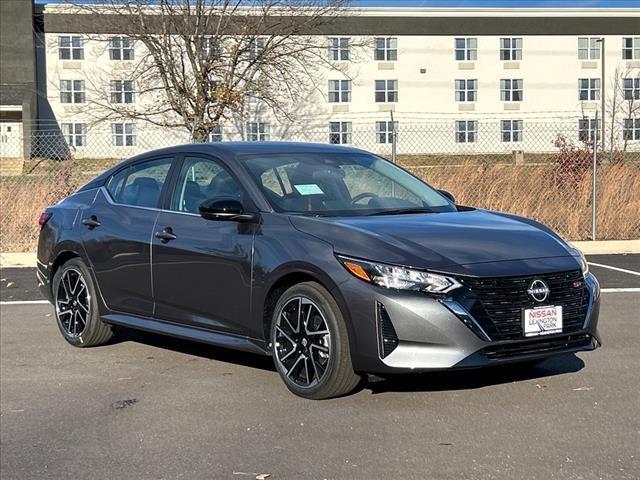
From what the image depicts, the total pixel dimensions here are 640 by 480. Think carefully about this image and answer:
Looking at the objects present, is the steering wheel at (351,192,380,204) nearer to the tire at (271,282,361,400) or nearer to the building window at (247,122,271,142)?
the tire at (271,282,361,400)

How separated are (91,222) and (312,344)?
101 inches

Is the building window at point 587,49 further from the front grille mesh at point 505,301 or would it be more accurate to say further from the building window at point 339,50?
the front grille mesh at point 505,301

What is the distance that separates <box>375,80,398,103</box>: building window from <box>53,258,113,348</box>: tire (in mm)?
48506

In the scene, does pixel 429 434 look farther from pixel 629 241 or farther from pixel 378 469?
pixel 629 241

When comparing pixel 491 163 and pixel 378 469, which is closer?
pixel 378 469

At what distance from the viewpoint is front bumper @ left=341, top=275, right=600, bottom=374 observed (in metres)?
4.66

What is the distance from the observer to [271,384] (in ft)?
18.5

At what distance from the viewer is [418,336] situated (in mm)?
4684

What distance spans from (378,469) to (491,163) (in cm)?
1249

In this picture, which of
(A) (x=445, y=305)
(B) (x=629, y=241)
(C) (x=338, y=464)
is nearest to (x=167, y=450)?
(C) (x=338, y=464)

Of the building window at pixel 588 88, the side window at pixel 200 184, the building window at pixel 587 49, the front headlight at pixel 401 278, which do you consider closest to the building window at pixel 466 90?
the building window at pixel 588 88

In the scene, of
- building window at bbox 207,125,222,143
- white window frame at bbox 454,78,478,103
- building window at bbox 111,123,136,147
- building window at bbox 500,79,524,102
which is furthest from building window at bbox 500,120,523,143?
building window at bbox 111,123,136,147

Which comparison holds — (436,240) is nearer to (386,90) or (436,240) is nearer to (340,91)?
(340,91)

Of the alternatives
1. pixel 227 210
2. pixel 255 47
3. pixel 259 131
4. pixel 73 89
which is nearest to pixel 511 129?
pixel 259 131
